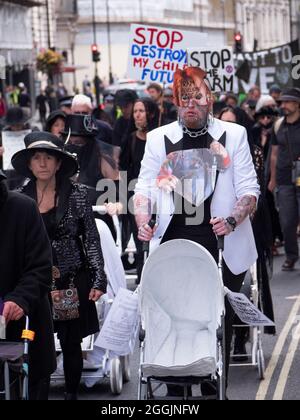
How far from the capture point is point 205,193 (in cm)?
795

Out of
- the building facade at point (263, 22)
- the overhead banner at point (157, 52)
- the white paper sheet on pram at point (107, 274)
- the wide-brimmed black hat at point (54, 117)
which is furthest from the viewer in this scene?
the building facade at point (263, 22)

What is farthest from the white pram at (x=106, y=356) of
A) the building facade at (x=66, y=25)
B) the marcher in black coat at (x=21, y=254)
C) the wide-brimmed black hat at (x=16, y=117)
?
the building facade at (x=66, y=25)

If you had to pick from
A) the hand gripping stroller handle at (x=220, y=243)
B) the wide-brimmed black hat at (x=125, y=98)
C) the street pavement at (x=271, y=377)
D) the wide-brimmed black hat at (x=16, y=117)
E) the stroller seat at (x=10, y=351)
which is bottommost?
the street pavement at (x=271, y=377)

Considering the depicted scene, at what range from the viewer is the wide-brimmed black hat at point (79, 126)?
37.9 ft

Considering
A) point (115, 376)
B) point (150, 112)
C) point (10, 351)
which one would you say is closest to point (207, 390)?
point (115, 376)

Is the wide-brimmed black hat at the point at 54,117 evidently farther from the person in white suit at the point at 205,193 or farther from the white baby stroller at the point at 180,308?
the white baby stroller at the point at 180,308

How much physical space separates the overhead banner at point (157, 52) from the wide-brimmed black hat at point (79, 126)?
533 centimetres

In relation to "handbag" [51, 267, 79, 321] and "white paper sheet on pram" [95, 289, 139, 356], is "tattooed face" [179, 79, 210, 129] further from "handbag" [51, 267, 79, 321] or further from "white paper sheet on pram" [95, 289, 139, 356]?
"handbag" [51, 267, 79, 321]

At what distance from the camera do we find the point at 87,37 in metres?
106

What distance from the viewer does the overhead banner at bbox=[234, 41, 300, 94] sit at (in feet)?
96.2

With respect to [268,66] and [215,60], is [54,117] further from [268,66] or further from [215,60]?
[268,66]

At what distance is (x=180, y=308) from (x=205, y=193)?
0.78 meters

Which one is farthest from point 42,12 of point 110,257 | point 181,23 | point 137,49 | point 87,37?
point 110,257

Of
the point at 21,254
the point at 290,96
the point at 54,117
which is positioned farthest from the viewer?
the point at 290,96
